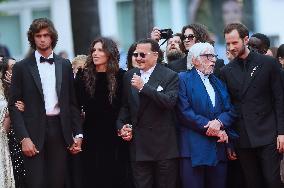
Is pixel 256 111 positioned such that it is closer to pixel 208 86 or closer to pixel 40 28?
pixel 208 86

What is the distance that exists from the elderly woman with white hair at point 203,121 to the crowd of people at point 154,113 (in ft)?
0.04

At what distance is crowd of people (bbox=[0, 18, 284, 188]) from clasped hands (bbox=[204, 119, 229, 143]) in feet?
0.04

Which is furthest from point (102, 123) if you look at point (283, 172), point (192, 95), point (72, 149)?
point (283, 172)

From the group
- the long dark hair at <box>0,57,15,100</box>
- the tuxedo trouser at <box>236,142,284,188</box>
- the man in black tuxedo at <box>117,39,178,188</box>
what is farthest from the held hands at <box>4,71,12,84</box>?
the tuxedo trouser at <box>236,142,284,188</box>

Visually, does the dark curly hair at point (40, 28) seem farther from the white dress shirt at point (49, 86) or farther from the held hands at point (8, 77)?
the held hands at point (8, 77)

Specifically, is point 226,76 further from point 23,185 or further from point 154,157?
point 23,185

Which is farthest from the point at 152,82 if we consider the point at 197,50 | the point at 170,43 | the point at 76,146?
the point at 170,43

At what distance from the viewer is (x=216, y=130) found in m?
9.66

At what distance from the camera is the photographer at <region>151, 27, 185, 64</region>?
11.0 m

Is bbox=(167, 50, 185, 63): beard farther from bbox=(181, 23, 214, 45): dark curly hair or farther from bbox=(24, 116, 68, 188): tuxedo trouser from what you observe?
bbox=(24, 116, 68, 188): tuxedo trouser

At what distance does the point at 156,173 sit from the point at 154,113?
693 millimetres

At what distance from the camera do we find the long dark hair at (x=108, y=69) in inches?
399

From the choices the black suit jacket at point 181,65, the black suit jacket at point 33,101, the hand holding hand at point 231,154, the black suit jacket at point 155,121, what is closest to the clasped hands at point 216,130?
the hand holding hand at point 231,154

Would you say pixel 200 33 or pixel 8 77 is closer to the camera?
pixel 8 77
